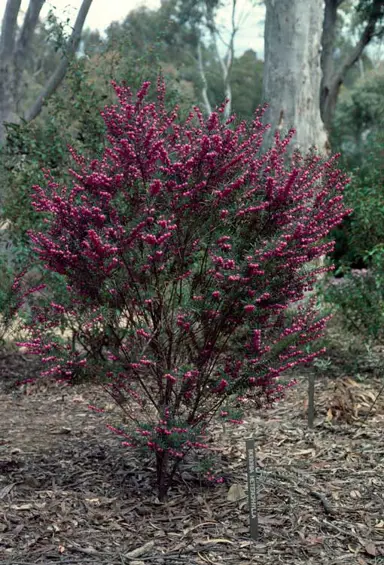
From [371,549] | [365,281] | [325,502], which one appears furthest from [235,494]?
[365,281]

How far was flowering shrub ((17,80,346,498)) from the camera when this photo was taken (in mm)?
3537

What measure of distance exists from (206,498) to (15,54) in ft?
31.5

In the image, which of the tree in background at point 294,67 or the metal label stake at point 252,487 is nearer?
the metal label stake at point 252,487

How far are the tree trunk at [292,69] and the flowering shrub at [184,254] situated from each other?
4.33m

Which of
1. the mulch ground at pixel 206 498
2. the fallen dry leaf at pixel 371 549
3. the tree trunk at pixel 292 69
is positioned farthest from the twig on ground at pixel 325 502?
the tree trunk at pixel 292 69

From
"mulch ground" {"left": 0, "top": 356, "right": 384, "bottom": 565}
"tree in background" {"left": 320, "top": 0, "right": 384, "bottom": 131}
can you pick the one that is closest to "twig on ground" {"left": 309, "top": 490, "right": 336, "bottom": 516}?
"mulch ground" {"left": 0, "top": 356, "right": 384, "bottom": 565}

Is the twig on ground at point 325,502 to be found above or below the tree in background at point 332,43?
below

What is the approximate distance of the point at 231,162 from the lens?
3529 millimetres

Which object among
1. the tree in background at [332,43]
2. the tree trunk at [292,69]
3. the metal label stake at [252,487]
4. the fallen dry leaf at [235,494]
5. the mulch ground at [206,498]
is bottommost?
the mulch ground at [206,498]

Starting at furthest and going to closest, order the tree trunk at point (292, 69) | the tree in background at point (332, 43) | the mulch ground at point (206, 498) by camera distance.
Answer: the tree in background at point (332, 43)
the tree trunk at point (292, 69)
the mulch ground at point (206, 498)

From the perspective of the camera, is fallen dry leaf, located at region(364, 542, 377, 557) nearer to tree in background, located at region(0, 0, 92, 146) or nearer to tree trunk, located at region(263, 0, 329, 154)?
tree trunk, located at region(263, 0, 329, 154)

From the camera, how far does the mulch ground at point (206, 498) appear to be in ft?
11.4

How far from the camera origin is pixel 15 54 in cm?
1180

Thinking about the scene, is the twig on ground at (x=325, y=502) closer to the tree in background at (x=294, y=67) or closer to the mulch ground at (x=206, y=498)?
the mulch ground at (x=206, y=498)
